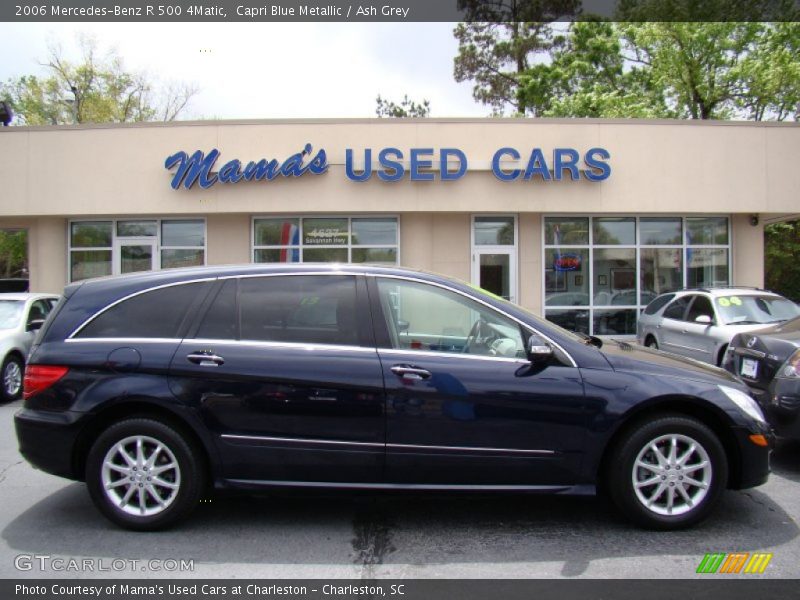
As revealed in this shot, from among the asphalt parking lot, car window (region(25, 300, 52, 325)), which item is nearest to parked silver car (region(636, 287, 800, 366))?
the asphalt parking lot

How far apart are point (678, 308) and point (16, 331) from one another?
1061cm

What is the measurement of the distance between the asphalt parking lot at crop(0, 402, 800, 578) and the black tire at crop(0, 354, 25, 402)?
4740 mm

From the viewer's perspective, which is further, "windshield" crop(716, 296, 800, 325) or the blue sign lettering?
the blue sign lettering

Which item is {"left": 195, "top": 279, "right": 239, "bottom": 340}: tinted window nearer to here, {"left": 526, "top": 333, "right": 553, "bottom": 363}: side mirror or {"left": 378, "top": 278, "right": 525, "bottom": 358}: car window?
{"left": 378, "top": 278, "right": 525, "bottom": 358}: car window

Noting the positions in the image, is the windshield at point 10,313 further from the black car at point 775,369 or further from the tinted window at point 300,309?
the black car at point 775,369

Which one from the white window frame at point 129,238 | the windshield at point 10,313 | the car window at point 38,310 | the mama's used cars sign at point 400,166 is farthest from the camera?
the white window frame at point 129,238

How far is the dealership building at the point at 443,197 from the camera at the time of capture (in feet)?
43.5

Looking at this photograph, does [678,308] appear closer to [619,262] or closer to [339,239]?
[619,262]

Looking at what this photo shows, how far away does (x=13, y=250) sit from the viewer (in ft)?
106

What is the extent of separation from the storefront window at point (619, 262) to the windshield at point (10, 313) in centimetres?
1020

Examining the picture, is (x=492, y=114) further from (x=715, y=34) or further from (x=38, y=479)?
(x=38, y=479)

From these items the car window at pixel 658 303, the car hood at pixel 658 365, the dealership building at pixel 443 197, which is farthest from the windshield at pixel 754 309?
the car hood at pixel 658 365

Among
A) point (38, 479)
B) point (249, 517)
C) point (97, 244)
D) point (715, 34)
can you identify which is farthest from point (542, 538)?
point (715, 34)

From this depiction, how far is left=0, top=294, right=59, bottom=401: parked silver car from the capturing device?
8898 mm
